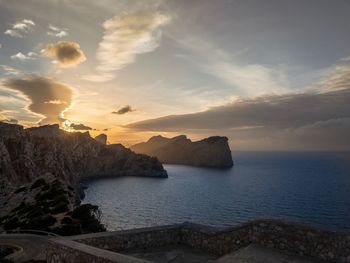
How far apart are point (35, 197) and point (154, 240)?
2111 inches

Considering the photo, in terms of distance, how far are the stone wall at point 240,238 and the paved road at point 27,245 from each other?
13014 mm

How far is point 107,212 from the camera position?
397ft

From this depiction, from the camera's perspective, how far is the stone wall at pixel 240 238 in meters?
13.1

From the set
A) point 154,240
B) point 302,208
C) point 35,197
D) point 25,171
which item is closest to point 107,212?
point 25,171

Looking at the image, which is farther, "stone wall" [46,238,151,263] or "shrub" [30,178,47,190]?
"shrub" [30,178,47,190]

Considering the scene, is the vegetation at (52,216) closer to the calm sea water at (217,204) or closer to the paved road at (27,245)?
the paved road at (27,245)

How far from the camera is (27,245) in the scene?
34094mm

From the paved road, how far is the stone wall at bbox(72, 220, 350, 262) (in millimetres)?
13014

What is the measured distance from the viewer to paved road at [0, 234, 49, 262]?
28706 millimetres

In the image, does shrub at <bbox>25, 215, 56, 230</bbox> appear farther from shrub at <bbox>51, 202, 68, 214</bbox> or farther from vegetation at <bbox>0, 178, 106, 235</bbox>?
shrub at <bbox>51, 202, 68, 214</bbox>

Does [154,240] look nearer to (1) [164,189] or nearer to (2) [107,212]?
(2) [107,212]

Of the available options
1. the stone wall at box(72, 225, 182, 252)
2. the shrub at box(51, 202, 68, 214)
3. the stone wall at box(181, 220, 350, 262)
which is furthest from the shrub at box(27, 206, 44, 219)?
the stone wall at box(181, 220, 350, 262)

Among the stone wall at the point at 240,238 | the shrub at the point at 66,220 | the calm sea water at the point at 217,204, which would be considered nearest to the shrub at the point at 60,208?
the shrub at the point at 66,220

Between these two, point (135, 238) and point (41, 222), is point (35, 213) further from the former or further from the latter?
point (135, 238)
